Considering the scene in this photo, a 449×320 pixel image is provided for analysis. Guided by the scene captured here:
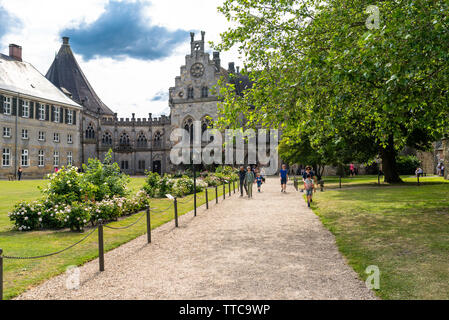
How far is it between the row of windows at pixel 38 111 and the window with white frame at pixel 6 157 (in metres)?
4.24

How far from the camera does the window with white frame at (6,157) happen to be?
36.5 metres

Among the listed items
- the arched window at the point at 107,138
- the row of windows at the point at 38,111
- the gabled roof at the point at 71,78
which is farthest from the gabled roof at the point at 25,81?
the arched window at the point at 107,138

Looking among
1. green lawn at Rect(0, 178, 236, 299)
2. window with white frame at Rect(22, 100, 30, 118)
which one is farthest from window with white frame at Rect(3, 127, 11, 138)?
green lawn at Rect(0, 178, 236, 299)

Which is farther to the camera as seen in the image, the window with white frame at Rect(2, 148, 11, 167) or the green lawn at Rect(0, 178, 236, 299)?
the window with white frame at Rect(2, 148, 11, 167)

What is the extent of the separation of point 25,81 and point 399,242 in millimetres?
44390

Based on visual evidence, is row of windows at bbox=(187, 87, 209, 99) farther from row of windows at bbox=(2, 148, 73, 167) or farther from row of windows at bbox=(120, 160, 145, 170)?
row of windows at bbox=(2, 148, 73, 167)

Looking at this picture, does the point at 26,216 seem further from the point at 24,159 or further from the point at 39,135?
the point at 39,135

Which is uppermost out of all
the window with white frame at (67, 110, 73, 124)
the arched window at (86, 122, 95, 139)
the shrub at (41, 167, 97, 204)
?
the window with white frame at (67, 110, 73, 124)

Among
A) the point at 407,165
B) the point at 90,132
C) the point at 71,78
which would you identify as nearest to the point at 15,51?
the point at 71,78

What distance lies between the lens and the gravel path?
472cm

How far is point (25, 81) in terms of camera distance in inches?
1567

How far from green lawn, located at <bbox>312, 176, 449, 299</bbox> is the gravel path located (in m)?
0.44

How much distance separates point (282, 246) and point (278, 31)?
25.1ft
